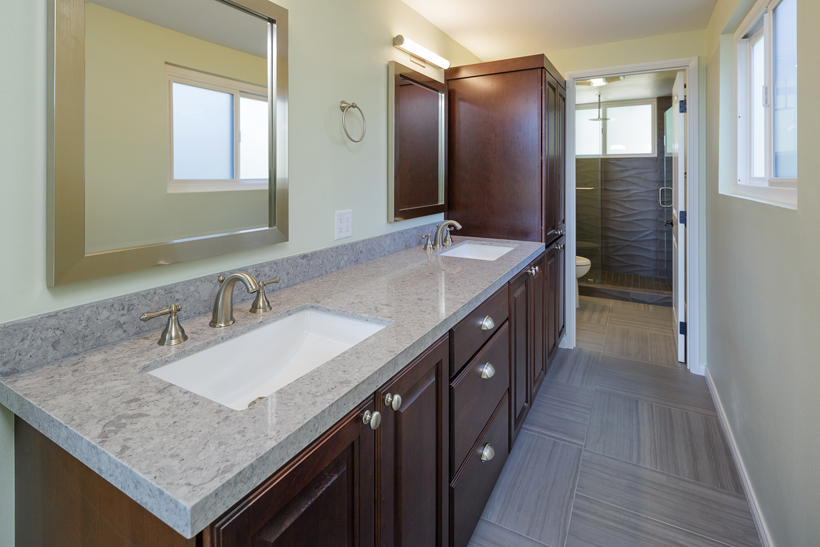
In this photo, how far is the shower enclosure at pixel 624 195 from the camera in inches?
197

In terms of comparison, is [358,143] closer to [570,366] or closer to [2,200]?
[2,200]

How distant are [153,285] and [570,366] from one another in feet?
8.68

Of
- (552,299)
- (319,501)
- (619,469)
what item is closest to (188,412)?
(319,501)

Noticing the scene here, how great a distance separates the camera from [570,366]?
3043mm

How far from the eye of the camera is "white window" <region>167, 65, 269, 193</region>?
3.78ft

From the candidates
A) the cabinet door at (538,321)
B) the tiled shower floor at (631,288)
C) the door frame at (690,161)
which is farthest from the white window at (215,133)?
the tiled shower floor at (631,288)

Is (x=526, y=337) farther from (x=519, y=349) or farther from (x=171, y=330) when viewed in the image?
(x=171, y=330)

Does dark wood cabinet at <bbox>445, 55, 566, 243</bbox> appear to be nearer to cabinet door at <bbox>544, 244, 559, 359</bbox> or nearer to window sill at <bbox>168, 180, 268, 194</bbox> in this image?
cabinet door at <bbox>544, 244, 559, 359</bbox>

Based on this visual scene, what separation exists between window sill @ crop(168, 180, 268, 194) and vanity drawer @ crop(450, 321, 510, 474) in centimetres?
85

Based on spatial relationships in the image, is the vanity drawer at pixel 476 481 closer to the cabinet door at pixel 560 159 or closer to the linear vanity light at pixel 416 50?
the cabinet door at pixel 560 159

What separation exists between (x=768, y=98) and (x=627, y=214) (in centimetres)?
369

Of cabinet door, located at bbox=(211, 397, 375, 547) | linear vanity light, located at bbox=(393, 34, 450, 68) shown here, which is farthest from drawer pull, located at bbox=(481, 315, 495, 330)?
linear vanity light, located at bbox=(393, 34, 450, 68)

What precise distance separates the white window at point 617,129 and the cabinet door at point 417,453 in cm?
466

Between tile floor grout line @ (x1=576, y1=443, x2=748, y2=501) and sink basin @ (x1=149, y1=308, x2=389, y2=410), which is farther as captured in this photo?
tile floor grout line @ (x1=576, y1=443, x2=748, y2=501)
